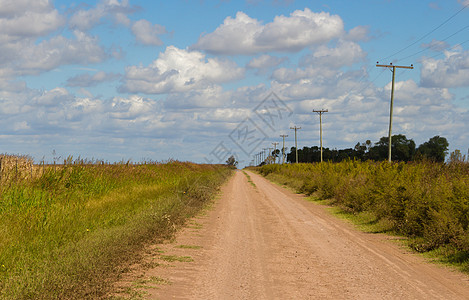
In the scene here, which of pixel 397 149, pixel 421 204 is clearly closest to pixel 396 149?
pixel 397 149

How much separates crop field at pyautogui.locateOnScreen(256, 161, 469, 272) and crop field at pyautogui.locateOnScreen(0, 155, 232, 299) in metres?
6.86

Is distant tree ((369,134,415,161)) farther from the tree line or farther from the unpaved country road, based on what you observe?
the unpaved country road

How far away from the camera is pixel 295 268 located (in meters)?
8.64

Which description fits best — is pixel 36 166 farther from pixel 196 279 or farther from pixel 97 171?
pixel 196 279

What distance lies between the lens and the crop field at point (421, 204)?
10578 millimetres

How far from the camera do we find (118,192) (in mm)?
20016

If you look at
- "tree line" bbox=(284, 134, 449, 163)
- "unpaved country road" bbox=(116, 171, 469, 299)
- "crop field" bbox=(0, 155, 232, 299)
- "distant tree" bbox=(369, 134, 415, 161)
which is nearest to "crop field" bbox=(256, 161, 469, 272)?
"unpaved country road" bbox=(116, 171, 469, 299)

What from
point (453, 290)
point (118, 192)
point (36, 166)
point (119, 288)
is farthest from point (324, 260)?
point (36, 166)

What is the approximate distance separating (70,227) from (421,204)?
9646mm

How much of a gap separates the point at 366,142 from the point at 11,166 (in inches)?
4186

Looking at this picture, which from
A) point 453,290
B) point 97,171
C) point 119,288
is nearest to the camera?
point 119,288

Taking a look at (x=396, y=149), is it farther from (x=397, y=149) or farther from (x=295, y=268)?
(x=295, y=268)

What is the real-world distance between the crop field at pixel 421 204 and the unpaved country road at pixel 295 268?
34.0 inches

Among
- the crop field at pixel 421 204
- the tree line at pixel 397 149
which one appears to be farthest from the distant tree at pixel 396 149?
the crop field at pixel 421 204
